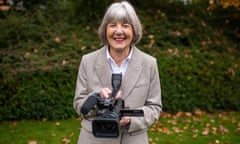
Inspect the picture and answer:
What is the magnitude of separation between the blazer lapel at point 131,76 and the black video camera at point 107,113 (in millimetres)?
272

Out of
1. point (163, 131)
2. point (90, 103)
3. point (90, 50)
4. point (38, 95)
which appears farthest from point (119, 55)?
point (90, 50)

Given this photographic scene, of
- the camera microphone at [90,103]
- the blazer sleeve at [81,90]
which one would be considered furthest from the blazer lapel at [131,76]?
the camera microphone at [90,103]

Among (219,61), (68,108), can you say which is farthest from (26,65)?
(219,61)

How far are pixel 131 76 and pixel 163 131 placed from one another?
3917 millimetres

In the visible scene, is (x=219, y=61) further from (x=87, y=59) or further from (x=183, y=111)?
(x=87, y=59)

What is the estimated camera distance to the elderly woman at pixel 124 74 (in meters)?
2.47

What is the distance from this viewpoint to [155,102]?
254 centimetres

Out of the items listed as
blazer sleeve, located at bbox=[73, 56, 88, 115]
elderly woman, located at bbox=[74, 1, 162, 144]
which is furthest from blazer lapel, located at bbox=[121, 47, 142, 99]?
blazer sleeve, located at bbox=[73, 56, 88, 115]

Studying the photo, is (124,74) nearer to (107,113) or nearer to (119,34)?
(119,34)

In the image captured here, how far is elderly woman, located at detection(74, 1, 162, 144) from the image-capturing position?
247cm

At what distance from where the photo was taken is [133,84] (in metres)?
2.51

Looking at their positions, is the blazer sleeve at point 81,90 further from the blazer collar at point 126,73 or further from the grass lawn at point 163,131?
the grass lawn at point 163,131

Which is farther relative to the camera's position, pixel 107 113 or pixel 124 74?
pixel 124 74

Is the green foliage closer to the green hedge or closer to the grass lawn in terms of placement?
the green hedge
